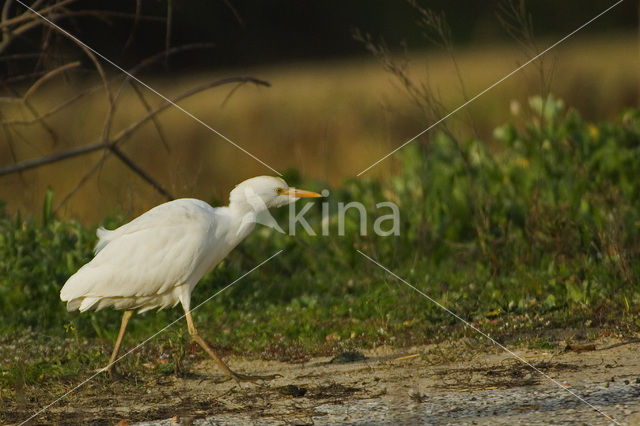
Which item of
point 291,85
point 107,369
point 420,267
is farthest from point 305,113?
point 107,369

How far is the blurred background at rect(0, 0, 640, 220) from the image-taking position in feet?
43.8

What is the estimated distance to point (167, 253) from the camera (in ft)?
17.8

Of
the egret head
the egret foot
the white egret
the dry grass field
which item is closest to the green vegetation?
the egret foot

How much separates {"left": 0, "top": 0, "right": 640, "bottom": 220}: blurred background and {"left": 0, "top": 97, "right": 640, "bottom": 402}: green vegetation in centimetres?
117

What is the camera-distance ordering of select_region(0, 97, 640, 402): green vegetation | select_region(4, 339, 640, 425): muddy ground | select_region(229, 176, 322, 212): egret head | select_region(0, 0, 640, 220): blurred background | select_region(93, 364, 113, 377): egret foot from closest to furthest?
select_region(4, 339, 640, 425): muddy ground < select_region(93, 364, 113, 377): egret foot < select_region(229, 176, 322, 212): egret head < select_region(0, 97, 640, 402): green vegetation < select_region(0, 0, 640, 220): blurred background

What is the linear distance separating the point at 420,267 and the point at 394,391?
2726 mm

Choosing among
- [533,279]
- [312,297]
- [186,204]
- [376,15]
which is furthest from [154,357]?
[376,15]

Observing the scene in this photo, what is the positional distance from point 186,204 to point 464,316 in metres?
1.90

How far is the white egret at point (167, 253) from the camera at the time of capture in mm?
5430

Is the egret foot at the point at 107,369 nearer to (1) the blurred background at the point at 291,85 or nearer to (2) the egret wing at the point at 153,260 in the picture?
(2) the egret wing at the point at 153,260

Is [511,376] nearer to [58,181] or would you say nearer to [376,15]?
[58,181]

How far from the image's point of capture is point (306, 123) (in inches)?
605

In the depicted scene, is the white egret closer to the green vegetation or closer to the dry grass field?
the green vegetation

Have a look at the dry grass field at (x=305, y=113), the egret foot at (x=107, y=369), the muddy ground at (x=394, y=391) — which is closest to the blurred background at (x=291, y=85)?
the dry grass field at (x=305, y=113)
